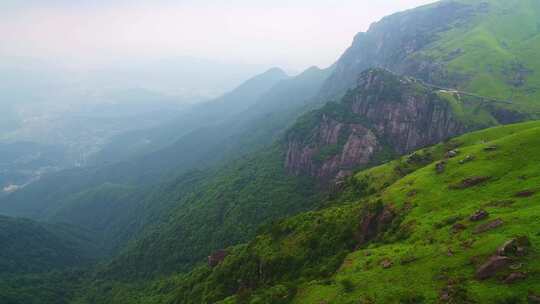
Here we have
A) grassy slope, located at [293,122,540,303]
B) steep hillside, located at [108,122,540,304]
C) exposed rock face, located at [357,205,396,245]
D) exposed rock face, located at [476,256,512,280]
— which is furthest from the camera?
exposed rock face, located at [357,205,396,245]

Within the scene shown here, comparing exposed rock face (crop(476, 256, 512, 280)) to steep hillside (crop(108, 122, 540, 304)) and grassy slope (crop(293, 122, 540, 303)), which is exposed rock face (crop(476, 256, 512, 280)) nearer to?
steep hillside (crop(108, 122, 540, 304))

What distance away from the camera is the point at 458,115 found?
607 feet

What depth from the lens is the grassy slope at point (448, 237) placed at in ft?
176

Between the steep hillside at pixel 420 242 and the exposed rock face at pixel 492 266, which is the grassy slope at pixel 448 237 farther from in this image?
the exposed rock face at pixel 492 266

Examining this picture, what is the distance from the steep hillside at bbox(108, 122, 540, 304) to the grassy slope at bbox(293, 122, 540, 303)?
0.19m

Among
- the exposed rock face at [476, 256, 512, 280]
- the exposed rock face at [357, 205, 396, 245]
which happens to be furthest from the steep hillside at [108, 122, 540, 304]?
the exposed rock face at [357, 205, 396, 245]

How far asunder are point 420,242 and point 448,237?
495 cm

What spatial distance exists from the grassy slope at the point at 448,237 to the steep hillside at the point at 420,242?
0.19 m

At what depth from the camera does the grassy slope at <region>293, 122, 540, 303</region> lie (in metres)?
53.7

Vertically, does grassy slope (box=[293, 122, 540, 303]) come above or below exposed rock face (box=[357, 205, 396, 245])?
above

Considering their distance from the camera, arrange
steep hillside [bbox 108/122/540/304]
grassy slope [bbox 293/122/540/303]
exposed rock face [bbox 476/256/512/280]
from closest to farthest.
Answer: exposed rock face [bbox 476/256/512/280] → steep hillside [bbox 108/122/540/304] → grassy slope [bbox 293/122/540/303]

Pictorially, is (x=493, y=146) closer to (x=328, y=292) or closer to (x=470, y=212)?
(x=470, y=212)

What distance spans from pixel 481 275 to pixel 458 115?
153 metres

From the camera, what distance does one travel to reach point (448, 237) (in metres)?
63.7
